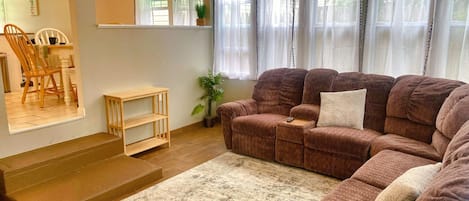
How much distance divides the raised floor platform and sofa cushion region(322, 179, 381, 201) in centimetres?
177

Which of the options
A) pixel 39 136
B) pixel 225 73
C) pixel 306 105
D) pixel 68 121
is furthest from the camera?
pixel 225 73

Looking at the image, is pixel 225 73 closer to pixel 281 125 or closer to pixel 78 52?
pixel 281 125

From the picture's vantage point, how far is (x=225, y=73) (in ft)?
16.5

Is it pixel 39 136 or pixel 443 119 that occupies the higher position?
pixel 443 119

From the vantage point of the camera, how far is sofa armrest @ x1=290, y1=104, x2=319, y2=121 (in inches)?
136

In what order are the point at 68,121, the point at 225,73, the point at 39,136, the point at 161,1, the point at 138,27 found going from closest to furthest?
the point at 39,136, the point at 68,121, the point at 138,27, the point at 225,73, the point at 161,1

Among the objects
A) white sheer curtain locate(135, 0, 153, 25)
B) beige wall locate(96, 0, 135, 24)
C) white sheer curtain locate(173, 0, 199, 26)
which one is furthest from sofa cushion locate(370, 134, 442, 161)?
beige wall locate(96, 0, 135, 24)

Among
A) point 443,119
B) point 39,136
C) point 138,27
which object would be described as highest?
point 138,27

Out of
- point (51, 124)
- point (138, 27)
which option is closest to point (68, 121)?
point (51, 124)

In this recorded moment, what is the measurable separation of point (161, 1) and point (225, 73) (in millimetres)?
1650

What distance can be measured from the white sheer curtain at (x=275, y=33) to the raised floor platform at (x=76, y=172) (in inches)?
84.5

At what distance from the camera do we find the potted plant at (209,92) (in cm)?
488

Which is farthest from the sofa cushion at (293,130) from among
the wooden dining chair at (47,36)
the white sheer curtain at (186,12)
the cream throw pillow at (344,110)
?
the wooden dining chair at (47,36)

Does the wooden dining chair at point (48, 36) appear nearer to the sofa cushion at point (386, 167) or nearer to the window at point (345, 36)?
the window at point (345, 36)
